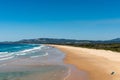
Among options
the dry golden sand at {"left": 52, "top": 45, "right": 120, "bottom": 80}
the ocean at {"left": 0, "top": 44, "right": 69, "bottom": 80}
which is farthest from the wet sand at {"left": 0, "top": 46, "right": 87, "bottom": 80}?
the dry golden sand at {"left": 52, "top": 45, "right": 120, "bottom": 80}

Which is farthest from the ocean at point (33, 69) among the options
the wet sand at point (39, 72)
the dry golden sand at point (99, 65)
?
the dry golden sand at point (99, 65)

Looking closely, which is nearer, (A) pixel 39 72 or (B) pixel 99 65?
(A) pixel 39 72

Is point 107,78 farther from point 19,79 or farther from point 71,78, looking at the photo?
point 19,79

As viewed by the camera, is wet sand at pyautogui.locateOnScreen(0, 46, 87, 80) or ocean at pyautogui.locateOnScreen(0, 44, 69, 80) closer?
wet sand at pyautogui.locateOnScreen(0, 46, 87, 80)

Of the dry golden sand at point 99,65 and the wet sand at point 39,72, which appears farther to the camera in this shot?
the dry golden sand at point 99,65

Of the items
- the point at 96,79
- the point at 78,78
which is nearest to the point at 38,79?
the point at 78,78

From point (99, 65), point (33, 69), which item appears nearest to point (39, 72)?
point (33, 69)

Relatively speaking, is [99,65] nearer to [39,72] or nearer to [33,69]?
[33,69]

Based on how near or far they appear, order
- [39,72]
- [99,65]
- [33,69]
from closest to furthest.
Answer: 1. [39,72]
2. [33,69]
3. [99,65]

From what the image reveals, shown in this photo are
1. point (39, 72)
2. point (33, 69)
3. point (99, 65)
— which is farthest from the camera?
point (99, 65)

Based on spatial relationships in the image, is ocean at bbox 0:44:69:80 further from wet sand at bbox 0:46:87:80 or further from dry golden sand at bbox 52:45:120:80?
dry golden sand at bbox 52:45:120:80

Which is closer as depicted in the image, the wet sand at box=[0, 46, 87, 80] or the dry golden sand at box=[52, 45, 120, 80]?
the wet sand at box=[0, 46, 87, 80]

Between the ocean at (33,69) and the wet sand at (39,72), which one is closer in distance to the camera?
the wet sand at (39,72)

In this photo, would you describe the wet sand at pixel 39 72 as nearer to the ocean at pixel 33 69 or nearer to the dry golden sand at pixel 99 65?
the ocean at pixel 33 69
